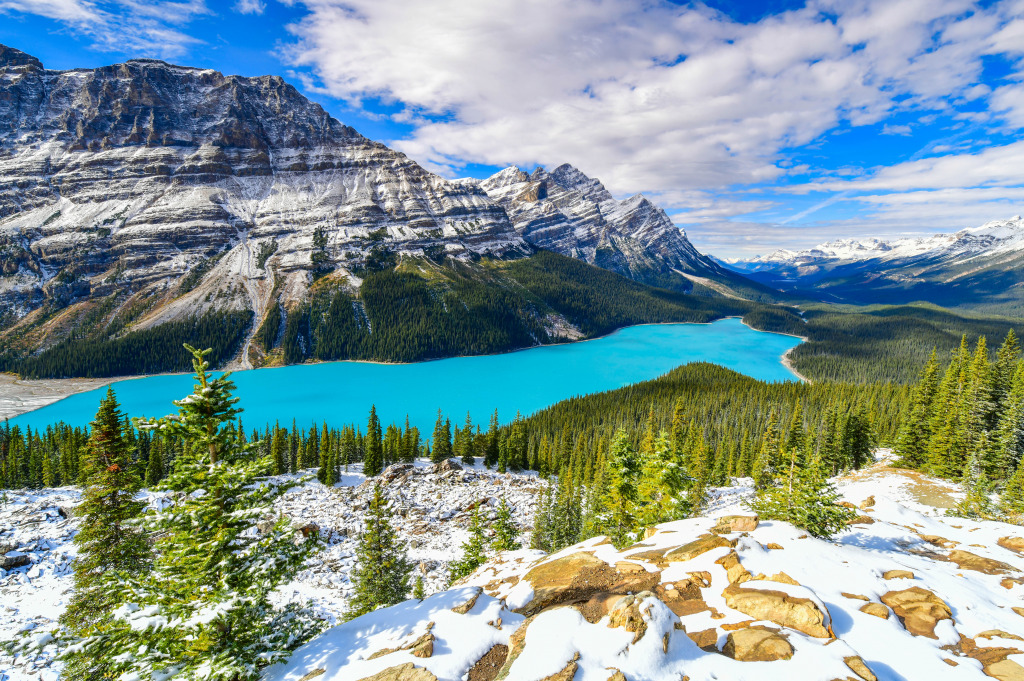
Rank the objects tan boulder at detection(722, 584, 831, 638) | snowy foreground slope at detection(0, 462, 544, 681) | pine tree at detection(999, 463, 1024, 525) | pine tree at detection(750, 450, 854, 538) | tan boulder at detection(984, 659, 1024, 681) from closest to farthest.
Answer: tan boulder at detection(984, 659, 1024, 681), tan boulder at detection(722, 584, 831, 638), pine tree at detection(750, 450, 854, 538), snowy foreground slope at detection(0, 462, 544, 681), pine tree at detection(999, 463, 1024, 525)

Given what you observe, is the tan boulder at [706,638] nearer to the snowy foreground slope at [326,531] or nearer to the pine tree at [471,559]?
the snowy foreground slope at [326,531]

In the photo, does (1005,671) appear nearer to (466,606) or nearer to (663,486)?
(466,606)

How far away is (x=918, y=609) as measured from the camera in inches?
437

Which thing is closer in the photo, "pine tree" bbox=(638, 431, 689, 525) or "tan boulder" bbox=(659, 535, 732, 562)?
"tan boulder" bbox=(659, 535, 732, 562)

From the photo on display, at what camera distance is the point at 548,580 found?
13.1 meters

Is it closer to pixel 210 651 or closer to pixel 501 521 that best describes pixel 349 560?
pixel 501 521

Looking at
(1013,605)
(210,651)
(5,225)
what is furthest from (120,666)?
(5,225)

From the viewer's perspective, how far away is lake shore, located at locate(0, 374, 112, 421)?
115850 millimetres

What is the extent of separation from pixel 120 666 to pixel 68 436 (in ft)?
261

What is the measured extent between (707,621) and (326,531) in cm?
4437

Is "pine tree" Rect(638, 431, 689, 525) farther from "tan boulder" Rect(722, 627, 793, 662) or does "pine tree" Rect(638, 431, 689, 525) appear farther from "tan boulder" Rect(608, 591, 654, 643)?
"tan boulder" Rect(608, 591, 654, 643)

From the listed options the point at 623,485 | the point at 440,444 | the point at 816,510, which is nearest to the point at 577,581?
the point at 816,510

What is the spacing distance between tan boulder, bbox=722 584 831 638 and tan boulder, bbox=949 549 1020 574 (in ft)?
36.2

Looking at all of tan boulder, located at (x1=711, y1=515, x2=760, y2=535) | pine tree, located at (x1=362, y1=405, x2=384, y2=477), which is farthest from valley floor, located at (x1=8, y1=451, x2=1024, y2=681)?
pine tree, located at (x1=362, y1=405, x2=384, y2=477)
